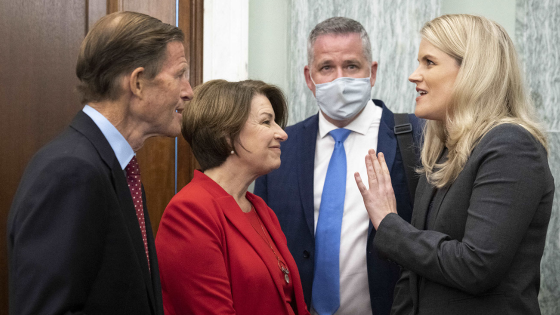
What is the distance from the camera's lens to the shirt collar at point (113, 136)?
58.3 inches

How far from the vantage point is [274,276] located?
1.93m

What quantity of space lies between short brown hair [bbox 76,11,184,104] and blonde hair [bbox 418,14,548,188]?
1.11 metres

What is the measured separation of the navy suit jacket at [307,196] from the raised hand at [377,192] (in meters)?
0.28

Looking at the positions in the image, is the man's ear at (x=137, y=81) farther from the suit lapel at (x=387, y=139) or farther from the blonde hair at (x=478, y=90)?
the suit lapel at (x=387, y=139)

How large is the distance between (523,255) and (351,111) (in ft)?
3.74

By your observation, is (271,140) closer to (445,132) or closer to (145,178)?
(445,132)

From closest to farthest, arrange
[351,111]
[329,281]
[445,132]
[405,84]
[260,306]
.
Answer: [260,306] → [445,132] → [329,281] → [351,111] → [405,84]

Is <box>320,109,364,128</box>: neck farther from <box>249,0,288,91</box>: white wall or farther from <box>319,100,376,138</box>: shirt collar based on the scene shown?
<box>249,0,288,91</box>: white wall

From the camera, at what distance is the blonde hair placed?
6.12ft

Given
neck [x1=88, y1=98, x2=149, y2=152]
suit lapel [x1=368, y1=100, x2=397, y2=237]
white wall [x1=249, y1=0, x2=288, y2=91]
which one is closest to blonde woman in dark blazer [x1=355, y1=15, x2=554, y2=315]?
suit lapel [x1=368, y1=100, x2=397, y2=237]

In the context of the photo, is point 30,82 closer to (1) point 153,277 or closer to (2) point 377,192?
(1) point 153,277

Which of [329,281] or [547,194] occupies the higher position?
[547,194]

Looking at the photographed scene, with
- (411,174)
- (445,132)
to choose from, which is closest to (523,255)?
(445,132)

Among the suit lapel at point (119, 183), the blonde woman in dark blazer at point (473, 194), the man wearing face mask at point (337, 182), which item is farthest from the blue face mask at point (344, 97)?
the suit lapel at point (119, 183)
